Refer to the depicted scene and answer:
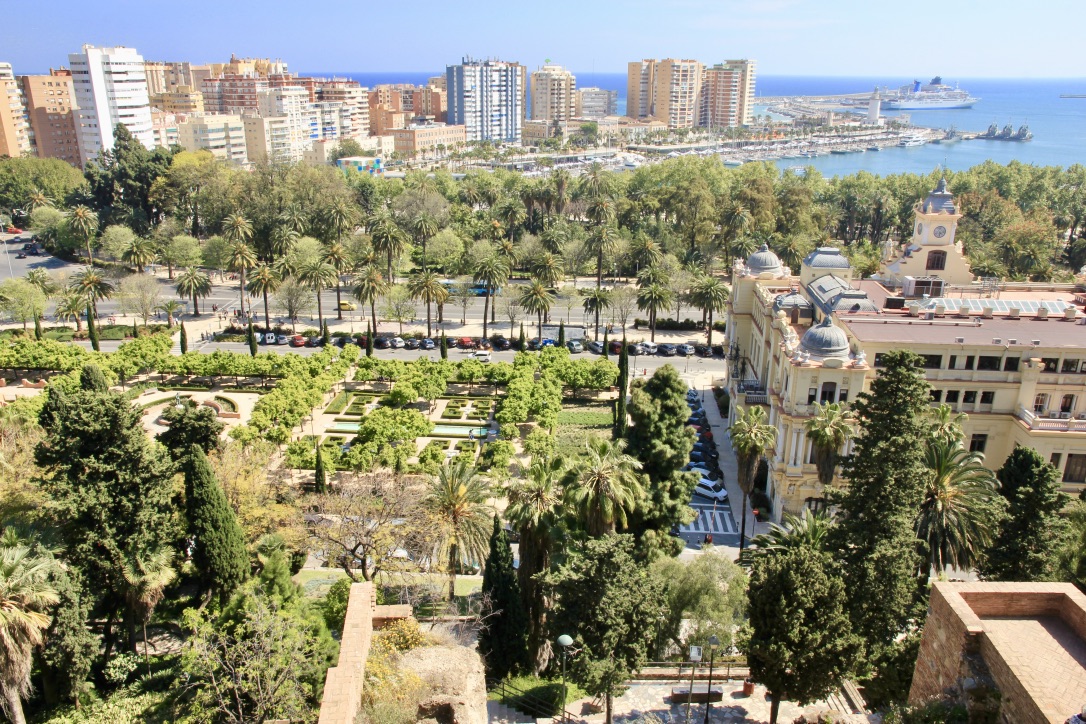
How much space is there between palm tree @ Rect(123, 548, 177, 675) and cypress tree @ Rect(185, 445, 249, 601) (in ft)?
4.27

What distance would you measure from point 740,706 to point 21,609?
24.2m

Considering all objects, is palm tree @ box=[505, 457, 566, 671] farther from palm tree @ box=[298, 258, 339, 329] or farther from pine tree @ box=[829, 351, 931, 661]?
palm tree @ box=[298, 258, 339, 329]

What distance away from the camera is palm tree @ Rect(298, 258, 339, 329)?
7500cm

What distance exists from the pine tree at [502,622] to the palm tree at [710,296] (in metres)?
44.5

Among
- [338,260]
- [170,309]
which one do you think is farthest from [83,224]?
[338,260]

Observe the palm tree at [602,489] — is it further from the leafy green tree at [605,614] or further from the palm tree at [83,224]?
the palm tree at [83,224]

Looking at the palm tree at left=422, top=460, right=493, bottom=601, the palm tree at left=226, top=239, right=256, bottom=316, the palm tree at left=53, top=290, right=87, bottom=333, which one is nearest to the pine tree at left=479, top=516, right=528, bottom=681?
the palm tree at left=422, top=460, right=493, bottom=601

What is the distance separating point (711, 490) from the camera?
149ft

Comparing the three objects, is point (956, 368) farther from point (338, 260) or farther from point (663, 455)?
point (338, 260)

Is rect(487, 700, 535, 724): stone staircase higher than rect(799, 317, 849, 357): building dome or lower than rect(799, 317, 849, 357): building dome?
lower

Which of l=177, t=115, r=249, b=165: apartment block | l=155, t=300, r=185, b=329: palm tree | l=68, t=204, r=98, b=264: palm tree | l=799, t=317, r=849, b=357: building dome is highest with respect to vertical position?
l=177, t=115, r=249, b=165: apartment block

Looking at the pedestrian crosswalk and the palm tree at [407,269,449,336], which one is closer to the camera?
the pedestrian crosswalk

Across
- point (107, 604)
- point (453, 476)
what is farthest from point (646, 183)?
point (107, 604)

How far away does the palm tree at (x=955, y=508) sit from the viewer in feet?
102
